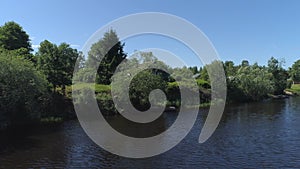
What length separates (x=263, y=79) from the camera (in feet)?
279

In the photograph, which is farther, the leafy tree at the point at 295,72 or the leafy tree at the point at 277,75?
the leafy tree at the point at 295,72

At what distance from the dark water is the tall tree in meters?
35.2

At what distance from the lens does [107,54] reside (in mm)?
74062

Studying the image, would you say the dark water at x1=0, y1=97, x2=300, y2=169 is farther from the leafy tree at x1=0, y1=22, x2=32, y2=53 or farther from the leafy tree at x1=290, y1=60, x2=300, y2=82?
the leafy tree at x1=290, y1=60, x2=300, y2=82

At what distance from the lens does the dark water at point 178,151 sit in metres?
20.9

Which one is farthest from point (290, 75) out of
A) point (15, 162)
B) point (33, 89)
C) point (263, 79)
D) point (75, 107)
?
point (15, 162)

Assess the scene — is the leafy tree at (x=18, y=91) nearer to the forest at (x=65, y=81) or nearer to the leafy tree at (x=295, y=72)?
the forest at (x=65, y=81)

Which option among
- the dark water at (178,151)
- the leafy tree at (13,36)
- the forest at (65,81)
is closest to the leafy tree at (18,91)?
the forest at (65,81)

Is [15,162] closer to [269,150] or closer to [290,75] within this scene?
[269,150]

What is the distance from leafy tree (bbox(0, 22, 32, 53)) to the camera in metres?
60.5

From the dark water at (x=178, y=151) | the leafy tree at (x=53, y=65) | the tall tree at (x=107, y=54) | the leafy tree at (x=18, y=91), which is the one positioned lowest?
the dark water at (x=178, y=151)

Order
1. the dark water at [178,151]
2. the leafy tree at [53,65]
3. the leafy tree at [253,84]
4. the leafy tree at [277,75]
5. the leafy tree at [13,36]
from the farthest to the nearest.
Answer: the leafy tree at [277,75], the leafy tree at [253,84], the leafy tree at [13,36], the leafy tree at [53,65], the dark water at [178,151]

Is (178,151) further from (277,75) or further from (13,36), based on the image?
(277,75)

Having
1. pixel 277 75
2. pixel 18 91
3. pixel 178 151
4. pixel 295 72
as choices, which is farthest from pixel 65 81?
pixel 295 72
